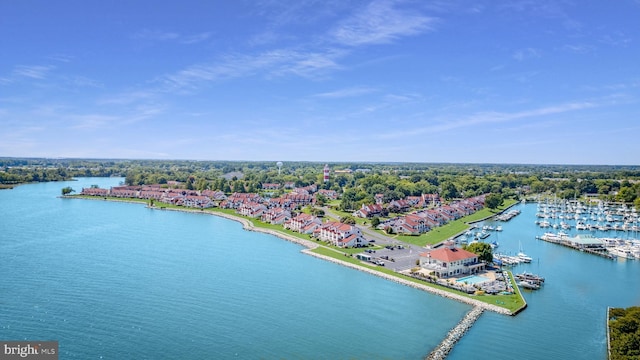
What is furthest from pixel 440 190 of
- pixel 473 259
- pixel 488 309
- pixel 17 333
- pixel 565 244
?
pixel 17 333

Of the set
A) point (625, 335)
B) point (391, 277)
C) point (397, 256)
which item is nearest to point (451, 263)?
point (391, 277)

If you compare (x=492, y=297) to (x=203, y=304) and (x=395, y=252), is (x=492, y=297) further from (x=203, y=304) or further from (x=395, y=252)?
(x=203, y=304)

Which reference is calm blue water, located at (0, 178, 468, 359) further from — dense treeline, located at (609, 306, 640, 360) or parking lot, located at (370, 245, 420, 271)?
dense treeline, located at (609, 306, 640, 360)

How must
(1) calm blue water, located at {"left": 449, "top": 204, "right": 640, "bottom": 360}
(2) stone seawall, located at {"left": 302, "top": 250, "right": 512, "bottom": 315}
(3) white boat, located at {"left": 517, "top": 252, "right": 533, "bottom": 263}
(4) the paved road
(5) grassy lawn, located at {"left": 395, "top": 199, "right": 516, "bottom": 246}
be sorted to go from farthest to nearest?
(5) grassy lawn, located at {"left": 395, "top": 199, "right": 516, "bottom": 246} → (3) white boat, located at {"left": 517, "top": 252, "right": 533, "bottom": 263} → (4) the paved road → (2) stone seawall, located at {"left": 302, "top": 250, "right": 512, "bottom": 315} → (1) calm blue water, located at {"left": 449, "top": 204, "right": 640, "bottom": 360}

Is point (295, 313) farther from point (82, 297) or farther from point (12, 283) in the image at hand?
point (12, 283)

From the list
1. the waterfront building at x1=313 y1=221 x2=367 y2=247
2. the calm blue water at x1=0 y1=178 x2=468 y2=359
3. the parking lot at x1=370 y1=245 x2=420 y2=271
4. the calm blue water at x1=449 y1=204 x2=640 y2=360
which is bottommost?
the calm blue water at x1=449 y1=204 x2=640 y2=360

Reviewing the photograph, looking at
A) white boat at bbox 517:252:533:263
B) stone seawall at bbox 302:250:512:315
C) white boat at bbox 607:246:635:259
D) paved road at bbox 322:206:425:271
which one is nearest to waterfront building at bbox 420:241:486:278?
paved road at bbox 322:206:425:271

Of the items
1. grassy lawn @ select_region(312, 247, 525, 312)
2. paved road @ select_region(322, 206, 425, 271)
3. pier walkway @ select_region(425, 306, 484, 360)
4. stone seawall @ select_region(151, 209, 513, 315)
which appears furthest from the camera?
paved road @ select_region(322, 206, 425, 271)
